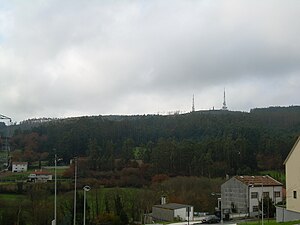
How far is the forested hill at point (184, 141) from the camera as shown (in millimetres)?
81688

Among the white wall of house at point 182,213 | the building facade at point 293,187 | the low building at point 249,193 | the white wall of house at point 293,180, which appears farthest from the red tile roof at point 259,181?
the white wall of house at point 293,180

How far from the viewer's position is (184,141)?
9156 cm

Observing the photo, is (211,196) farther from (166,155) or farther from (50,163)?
(50,163)

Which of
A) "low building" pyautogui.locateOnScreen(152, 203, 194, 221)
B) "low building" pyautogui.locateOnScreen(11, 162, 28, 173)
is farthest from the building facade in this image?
"low building" pyautogui.locateOnScreen(11, 162, 28, 173)

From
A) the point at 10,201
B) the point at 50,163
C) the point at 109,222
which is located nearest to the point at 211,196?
the point at 109,222

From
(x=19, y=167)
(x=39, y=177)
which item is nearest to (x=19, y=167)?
(x=19, y=167)

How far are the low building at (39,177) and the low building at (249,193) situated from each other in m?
26.5

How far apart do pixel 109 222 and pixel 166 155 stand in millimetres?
38446

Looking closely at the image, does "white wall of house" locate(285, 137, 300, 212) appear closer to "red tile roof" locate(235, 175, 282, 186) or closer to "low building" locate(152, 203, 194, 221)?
"low building" locate(152, 203, 194, 221)

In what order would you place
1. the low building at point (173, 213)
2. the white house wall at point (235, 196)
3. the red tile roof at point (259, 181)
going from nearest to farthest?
the low building at point (173, 213)
the red tile roof at point (259, 181)
the white house wall at point (235, 196)

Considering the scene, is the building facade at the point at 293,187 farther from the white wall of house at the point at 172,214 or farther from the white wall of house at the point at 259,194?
the white wall of house at the point at 259,194

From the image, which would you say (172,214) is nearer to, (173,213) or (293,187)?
(173,213)

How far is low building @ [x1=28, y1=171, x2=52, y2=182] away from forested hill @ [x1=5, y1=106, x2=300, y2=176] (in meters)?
6.39

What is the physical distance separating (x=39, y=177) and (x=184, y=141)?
106ft
